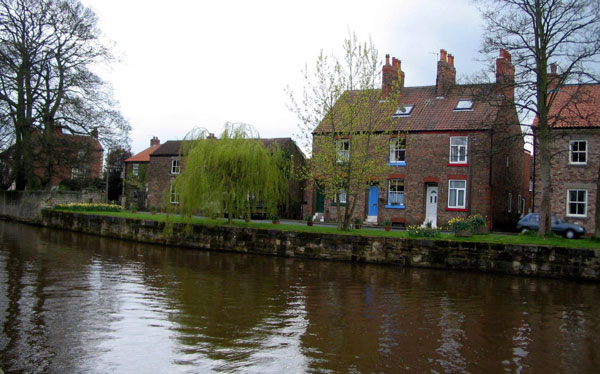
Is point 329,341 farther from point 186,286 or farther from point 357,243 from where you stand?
point 357,243

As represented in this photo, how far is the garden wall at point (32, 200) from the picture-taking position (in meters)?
33.4

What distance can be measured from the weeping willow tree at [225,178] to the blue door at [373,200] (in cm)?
906

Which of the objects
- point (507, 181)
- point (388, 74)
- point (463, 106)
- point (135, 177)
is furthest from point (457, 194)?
point (135, 177)

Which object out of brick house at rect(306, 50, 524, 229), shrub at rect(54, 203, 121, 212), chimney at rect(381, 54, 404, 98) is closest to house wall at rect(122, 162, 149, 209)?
Result: shrub at rect(54, 203, 121, 212)

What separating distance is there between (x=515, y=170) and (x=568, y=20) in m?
15.3

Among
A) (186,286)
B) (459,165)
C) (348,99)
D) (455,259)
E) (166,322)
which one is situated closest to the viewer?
(166,322)

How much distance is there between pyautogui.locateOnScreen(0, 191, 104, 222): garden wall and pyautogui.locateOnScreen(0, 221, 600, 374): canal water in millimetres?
18283

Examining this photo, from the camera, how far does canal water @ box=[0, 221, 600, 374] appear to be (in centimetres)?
743

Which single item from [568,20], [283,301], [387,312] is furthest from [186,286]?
[568,20]

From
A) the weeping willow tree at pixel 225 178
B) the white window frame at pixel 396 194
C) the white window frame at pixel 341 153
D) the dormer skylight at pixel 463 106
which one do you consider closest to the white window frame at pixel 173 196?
the weeping willow tree at pixel 225 178

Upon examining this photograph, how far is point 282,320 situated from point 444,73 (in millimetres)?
24216

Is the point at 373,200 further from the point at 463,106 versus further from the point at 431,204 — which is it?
the point at 463,106

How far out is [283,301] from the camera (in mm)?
11727

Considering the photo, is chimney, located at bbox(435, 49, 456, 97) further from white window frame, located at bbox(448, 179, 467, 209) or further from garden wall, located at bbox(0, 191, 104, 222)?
garden wall, located at bbox(0, 191, 104, 222)
